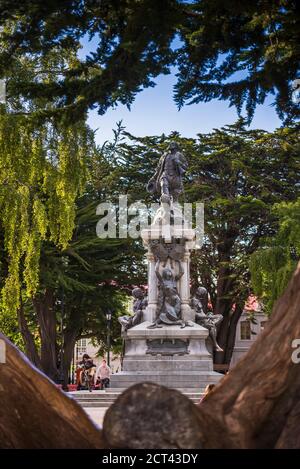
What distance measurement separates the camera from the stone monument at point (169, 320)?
1766 cm

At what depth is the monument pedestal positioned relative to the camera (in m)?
17.5

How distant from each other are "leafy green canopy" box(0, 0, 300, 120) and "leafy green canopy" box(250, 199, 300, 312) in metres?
20.4

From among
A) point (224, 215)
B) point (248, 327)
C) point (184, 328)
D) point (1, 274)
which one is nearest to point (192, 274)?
point (224, 215)

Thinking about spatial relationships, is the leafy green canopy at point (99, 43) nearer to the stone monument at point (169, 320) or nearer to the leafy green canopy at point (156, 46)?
the leafy green canopy at point (156, 46)

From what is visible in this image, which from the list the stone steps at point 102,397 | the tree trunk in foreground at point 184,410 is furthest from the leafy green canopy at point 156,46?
the stone steps at point 102,397

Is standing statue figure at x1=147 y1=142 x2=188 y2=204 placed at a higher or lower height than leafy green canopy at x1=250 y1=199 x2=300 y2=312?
higher

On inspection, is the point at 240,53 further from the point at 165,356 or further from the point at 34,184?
the point at 165,356

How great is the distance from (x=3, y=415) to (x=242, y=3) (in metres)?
2.94

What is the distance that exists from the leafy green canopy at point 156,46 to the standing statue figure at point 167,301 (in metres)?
13.6

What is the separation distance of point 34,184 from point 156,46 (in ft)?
40.3

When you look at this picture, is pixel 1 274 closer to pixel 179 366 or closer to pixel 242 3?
pixel 179 366

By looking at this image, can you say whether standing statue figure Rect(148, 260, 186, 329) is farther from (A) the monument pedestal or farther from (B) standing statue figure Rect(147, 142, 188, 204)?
(B) standing statue figure Rect(147, 142, 188, 204)

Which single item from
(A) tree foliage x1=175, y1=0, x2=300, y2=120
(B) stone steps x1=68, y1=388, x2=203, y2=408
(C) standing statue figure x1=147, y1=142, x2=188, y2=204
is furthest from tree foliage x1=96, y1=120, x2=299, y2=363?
(A) tree foliage x1=175, y1=0, x2=300, y2=120

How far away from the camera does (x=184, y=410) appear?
11.0 feet
